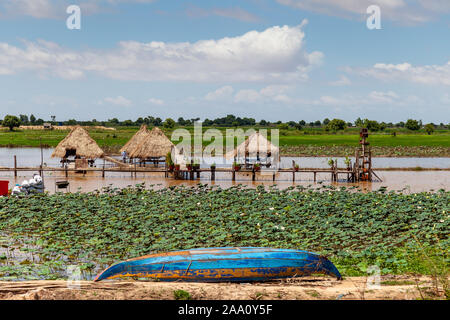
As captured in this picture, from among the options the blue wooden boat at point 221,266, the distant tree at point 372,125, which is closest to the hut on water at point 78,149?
the blue wooden boat at point 221,266

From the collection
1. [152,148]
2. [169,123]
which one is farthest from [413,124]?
[152,148]

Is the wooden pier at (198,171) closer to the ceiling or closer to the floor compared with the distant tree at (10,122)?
closer to the floor

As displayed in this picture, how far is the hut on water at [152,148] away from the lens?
96.3ft

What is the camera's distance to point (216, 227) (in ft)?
38.2

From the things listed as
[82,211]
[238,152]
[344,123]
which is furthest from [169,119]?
[82,211]

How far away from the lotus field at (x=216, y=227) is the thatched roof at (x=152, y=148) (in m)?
12.5

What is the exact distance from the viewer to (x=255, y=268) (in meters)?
6.27

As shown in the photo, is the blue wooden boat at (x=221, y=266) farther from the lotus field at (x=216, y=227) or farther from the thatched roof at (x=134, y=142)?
the thatched roof at (x=134, y=142)

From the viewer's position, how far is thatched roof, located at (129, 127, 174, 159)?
96.2 ft

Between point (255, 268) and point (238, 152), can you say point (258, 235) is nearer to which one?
point (255, 268)

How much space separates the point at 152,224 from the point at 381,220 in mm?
6488

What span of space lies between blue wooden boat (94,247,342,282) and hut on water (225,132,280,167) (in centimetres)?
2225

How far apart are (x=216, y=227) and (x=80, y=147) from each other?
20.7m

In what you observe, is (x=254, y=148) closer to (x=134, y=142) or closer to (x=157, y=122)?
(x=134, y=142)
